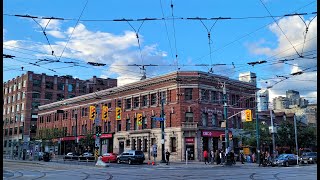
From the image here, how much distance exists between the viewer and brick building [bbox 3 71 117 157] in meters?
103

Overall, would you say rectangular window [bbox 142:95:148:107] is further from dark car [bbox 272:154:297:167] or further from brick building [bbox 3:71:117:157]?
brick building [bbox 3:71:117:157]

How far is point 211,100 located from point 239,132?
24.9ft

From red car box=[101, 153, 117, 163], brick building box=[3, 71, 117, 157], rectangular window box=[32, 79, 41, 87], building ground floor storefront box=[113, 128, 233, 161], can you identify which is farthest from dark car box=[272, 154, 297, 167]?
rectangular window box=[32, 79, 41, 87]

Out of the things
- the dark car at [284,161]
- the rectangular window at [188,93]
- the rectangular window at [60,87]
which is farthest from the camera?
the rectangular window at [60,87]

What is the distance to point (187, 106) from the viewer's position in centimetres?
5653

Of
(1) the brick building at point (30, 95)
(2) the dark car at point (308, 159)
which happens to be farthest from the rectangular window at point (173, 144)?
(1) the brick building at point (30, 95)

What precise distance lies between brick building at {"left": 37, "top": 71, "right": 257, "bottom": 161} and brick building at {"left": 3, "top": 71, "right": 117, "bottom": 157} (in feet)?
110

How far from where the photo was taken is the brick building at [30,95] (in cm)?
10275

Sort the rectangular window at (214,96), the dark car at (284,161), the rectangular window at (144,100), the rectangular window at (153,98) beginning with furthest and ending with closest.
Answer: the rectangular window at (144,100) → the rectangular window at (153,98) → the rectangular window at (214,96) → the dark car at (284,161)

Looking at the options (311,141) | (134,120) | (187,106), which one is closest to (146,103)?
(134,120)

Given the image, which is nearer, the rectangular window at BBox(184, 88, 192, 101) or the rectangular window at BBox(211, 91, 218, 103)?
the rectangular window at BBox(184, 88, 192, 101)

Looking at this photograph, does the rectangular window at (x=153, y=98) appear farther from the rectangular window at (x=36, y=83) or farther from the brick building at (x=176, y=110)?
the rectangular window at (x=36, y=83)

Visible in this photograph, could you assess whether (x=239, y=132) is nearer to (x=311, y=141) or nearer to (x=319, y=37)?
(x=311, y=141)

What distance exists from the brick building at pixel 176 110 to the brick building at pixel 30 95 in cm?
3348
